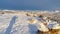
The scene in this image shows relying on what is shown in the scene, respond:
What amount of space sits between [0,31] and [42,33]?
33.7 inches

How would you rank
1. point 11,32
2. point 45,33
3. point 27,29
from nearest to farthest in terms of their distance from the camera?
1. point 45,33
2. point 11,32
3. point 27,29

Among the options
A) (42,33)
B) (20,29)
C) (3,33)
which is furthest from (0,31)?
(42,33)

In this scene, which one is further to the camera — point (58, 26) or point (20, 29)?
point (20, 29)

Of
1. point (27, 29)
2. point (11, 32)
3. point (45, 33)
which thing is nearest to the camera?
point (45, 33)

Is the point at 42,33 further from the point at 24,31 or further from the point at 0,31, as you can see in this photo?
the point at 0,31

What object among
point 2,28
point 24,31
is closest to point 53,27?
point 24,31

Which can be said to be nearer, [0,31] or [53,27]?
[53,27]

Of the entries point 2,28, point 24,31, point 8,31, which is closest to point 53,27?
point 24,31

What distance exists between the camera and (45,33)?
271 centimetres

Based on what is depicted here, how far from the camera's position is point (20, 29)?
3236 millimetres

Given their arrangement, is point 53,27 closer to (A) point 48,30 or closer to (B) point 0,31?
(A) point 48,30

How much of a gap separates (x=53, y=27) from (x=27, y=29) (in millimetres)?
675

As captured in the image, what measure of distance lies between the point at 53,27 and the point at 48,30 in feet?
0.31

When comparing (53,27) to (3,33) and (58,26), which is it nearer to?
(58,26)
